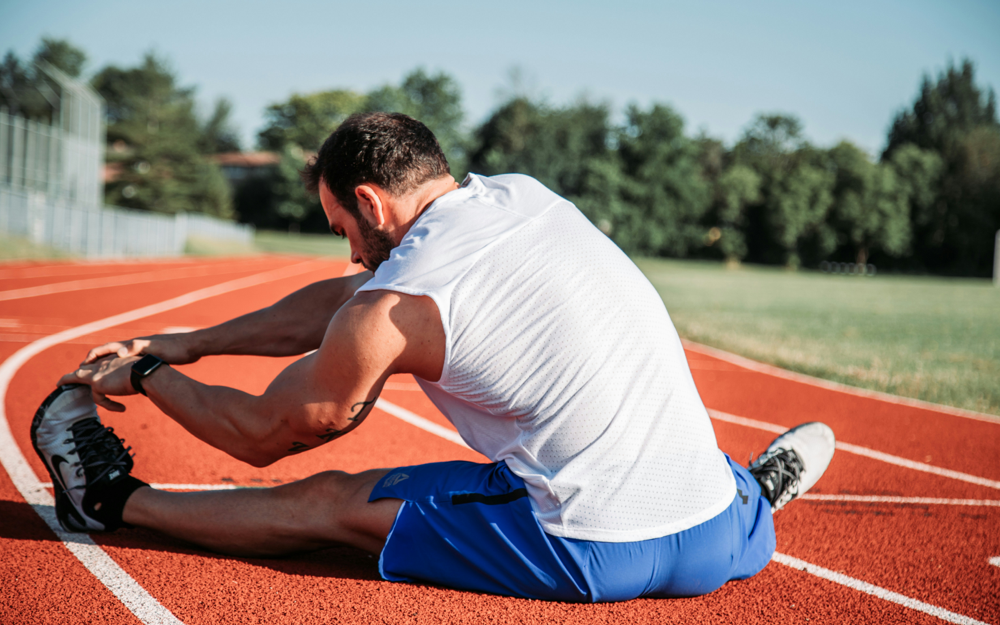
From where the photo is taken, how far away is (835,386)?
7.53 metres

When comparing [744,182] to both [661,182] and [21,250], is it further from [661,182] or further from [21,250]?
[21,250]

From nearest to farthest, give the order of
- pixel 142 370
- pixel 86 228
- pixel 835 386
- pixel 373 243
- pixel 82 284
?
pixel 373 243, pixel 142 370, pixel 835 386, pixel 82 284, pixel 86 228

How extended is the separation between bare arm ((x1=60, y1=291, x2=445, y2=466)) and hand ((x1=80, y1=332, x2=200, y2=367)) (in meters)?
0.12

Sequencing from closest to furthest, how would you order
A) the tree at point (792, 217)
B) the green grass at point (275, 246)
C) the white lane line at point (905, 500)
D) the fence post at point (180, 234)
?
the white lane line at point (905, 500), the fence post at point (180, 234), the green grass at point (275, 246), the tree at point (792, 217)

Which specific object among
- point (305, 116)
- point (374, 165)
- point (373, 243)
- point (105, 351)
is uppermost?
point (305, 116)

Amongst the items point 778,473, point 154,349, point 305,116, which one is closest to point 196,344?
point 154,349

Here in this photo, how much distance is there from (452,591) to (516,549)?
0.36 m

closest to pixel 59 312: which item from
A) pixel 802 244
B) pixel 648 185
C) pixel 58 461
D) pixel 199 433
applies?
pixel 58 461

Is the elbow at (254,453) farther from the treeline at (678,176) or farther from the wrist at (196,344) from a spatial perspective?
the treeline at (678,176)

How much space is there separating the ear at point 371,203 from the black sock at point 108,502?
4.64ft

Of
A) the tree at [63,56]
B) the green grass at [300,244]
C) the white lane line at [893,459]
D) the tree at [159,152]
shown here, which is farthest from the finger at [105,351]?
the tree at [63,56]

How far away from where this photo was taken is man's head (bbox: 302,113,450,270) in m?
2.13

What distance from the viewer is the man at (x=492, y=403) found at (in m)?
1.99

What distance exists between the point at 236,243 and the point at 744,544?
47.1m
